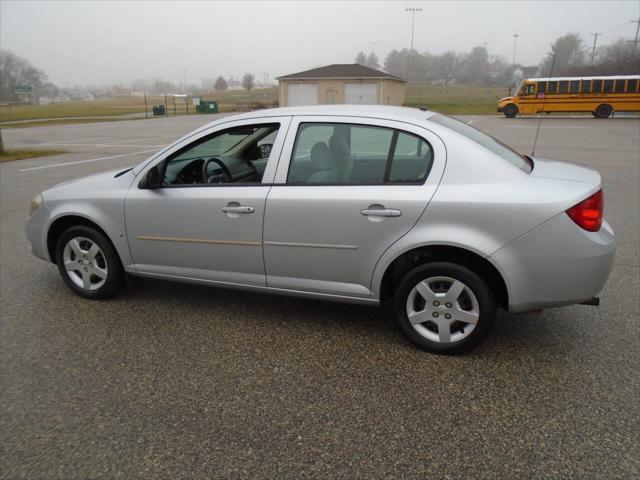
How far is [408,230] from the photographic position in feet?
10.3

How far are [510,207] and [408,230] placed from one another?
0.61 m

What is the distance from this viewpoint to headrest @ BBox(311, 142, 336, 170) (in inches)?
137

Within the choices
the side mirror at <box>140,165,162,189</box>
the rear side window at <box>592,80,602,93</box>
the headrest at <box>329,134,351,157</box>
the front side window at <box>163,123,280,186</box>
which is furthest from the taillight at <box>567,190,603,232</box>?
the rear side window at <box>592,80,602,93</box>

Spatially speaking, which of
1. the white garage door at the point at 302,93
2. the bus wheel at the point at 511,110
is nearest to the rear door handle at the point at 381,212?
the bus wheel at the point at 511,110

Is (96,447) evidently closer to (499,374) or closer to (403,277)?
(403,277)

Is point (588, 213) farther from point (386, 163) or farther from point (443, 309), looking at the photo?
point (386, 163)

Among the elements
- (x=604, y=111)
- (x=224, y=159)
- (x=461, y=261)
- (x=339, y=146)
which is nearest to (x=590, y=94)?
(x=604, y=111)

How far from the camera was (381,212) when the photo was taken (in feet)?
10.3

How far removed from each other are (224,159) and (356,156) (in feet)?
4.39

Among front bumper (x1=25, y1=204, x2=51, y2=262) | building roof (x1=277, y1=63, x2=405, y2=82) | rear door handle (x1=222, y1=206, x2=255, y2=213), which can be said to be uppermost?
building roof (x1=277, y1=63, x2=405, y2=82)

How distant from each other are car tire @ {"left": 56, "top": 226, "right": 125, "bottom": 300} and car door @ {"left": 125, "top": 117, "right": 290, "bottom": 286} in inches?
10.5

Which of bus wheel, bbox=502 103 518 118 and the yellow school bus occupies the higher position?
the yellow school bus

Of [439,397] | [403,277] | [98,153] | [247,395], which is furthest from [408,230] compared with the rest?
[98,153]

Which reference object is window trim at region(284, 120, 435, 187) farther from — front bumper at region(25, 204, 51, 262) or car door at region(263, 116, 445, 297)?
front bumper at region(25, 204, 51, 262)
